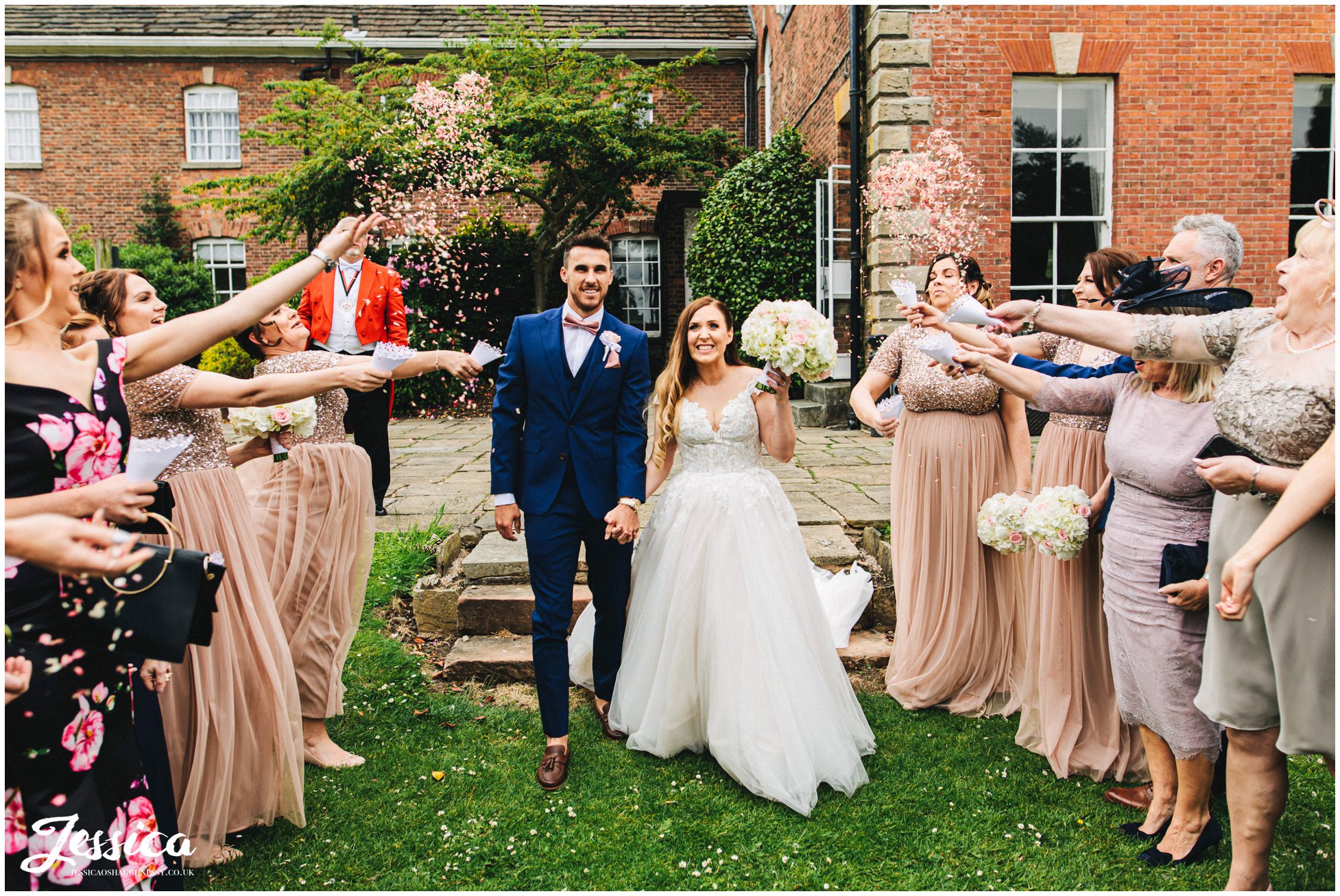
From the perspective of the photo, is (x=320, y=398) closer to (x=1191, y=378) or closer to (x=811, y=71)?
(x=1191, y=378)

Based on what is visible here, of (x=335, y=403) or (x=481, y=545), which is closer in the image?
(x=335, y=403)

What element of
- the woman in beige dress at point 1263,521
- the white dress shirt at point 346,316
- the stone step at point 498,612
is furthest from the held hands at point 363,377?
the white dress shirt at point 346,316

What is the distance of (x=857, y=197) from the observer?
1012 cm

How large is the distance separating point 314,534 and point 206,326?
1639 mm

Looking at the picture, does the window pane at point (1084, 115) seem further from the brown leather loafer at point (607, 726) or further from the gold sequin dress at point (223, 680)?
the gold sequin dress at point (223, 680)

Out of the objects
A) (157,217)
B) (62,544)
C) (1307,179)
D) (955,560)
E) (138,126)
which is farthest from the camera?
(157,217)

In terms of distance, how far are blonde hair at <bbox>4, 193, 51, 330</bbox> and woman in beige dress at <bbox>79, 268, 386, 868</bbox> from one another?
0.82 meters

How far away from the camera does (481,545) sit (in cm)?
538

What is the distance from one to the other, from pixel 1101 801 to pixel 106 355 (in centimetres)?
359

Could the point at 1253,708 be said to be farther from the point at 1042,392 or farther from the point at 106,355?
the point at 106,355

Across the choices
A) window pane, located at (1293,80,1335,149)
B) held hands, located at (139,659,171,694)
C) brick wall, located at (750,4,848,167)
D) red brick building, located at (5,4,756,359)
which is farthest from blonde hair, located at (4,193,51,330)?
red brick building, located at (5,4,756,359)

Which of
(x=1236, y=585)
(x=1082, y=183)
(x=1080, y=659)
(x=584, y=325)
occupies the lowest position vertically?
(x=1080, y=659)

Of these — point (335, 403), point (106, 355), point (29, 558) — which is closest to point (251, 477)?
point (335, 403)

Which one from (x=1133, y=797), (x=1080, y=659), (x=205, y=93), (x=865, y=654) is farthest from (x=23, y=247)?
(x=205, y=93)
